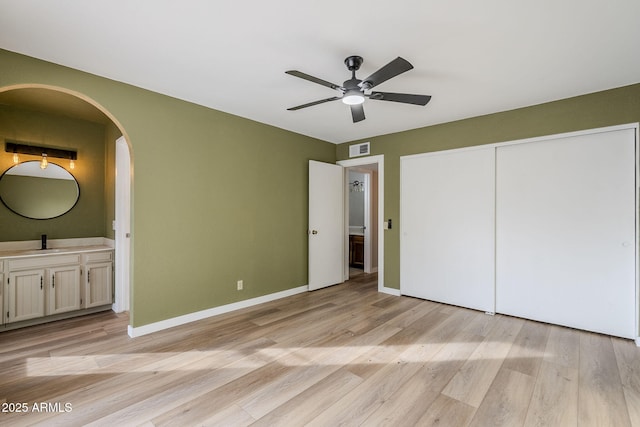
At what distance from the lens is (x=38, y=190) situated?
12.1 feet

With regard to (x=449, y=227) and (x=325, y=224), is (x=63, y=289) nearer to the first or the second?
(x=325, y=224)

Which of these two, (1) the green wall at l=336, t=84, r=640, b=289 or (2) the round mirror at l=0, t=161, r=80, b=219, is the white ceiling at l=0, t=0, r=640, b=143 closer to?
(1) the green wall at l=336, t=84, r=640, b=289

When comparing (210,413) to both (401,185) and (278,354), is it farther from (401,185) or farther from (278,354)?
(401,185)

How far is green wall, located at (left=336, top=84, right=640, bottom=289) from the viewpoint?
294cm

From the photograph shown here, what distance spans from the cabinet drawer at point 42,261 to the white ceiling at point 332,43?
6.96 feet

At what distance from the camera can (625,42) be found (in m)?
2.16

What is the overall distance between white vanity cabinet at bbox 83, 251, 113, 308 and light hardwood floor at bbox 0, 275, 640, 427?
0.26 m

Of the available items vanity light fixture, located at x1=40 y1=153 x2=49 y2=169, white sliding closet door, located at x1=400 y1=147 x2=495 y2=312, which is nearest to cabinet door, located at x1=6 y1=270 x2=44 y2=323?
vanity light fixture, located at x1=40 y1=153 x2=49 y2=169

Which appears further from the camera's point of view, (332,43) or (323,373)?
(323,373)

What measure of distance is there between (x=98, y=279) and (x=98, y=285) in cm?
7

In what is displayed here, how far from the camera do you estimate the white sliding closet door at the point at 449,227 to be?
12.2ft

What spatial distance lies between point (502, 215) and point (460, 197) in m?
0.54

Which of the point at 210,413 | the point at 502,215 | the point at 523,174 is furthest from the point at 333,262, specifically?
the point at 210,413

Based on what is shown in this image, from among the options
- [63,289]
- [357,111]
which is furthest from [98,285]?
[357,111]
